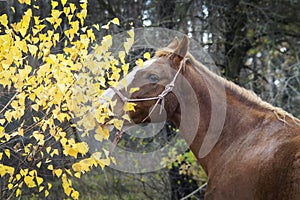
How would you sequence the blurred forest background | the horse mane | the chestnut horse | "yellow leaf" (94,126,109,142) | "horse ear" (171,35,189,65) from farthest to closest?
the blurred forest background, "horse ear" (171,35,189,65), the horse mane, the chestnut horse, "yellow leaf" (94,126,109,142)

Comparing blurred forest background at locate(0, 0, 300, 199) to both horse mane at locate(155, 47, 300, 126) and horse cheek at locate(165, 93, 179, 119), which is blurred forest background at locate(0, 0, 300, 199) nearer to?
horse mane at locate(155, 47, 300, 126)

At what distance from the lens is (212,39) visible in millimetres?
7629

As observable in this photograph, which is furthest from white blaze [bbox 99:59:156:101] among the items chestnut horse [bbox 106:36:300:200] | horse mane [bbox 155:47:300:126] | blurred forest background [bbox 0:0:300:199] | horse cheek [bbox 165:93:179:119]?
blurred forest background [bbox 0:0:300:199]

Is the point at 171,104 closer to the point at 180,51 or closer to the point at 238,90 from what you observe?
the point at 180,51

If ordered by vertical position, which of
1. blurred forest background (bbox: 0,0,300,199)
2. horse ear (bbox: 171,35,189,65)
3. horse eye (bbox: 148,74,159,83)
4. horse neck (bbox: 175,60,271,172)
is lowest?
blurred forest background (bbox: 0,0,300,199)

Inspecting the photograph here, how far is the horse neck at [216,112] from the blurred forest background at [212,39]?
10.6 ft

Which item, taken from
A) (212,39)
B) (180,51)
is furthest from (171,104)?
(212,39)

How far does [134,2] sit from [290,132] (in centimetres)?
466

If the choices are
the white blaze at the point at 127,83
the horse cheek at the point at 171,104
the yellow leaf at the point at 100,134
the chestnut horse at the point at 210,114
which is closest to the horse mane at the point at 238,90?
the chestnut horse at the point at 210,114

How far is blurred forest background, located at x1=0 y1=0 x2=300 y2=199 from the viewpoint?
7074 mm

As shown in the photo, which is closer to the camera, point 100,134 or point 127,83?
point 100,134

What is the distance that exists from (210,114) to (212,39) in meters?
4.24

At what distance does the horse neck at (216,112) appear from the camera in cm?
351

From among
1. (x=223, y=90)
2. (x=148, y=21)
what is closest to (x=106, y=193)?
(x=148, y=21)
